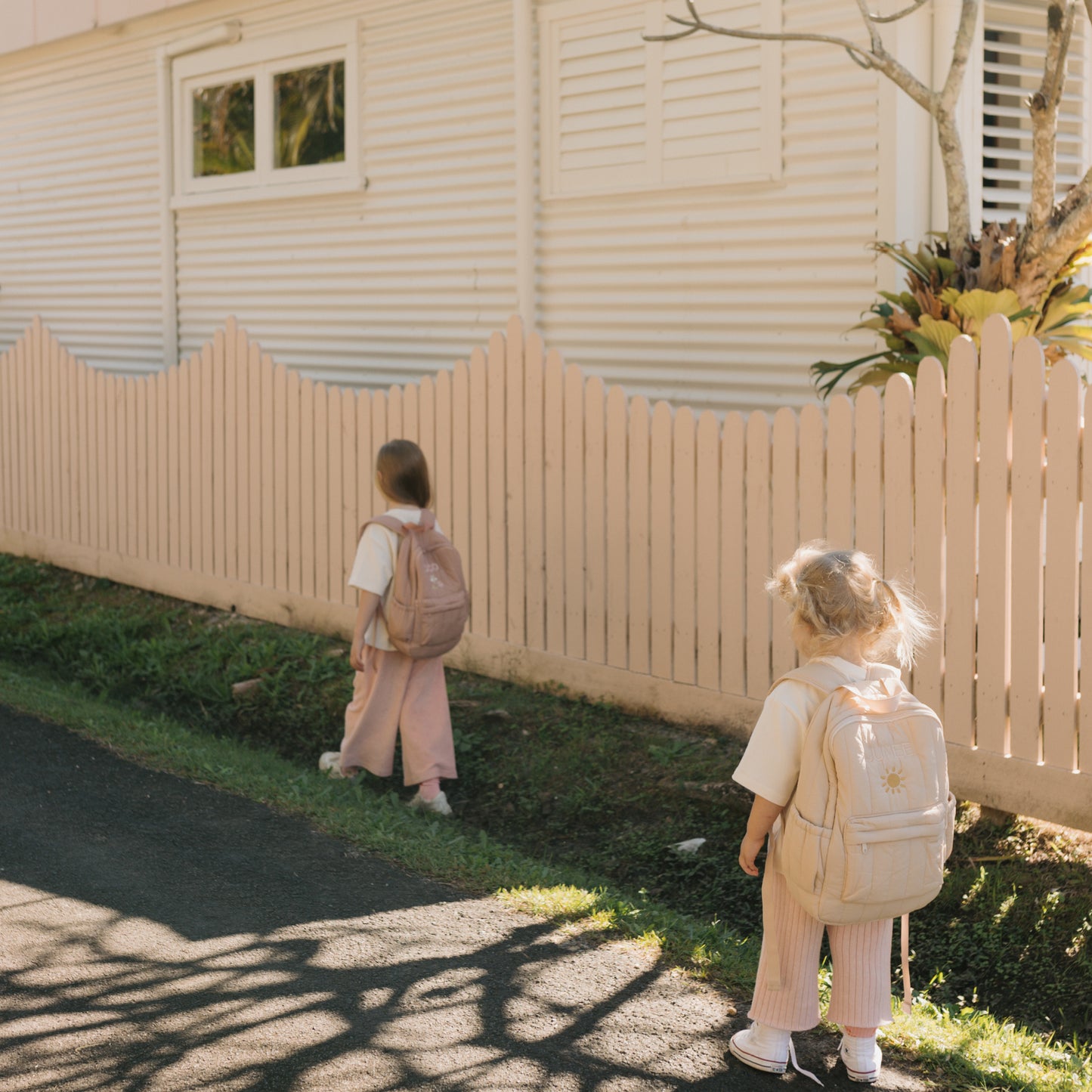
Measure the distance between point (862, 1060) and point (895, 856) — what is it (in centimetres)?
59

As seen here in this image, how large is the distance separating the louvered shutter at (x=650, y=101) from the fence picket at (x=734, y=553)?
6.49ft

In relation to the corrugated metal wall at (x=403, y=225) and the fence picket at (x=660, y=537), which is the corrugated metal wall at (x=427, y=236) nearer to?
the corrugated metal wall at (x=403, y=225)

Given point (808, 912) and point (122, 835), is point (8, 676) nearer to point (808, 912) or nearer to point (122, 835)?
point (122, 835)

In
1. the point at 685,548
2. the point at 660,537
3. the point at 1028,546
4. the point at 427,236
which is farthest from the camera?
the point at 427,236

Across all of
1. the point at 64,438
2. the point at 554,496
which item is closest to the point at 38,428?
the point at 64,438

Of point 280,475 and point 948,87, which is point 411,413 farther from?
point 948,87

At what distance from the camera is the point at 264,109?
35.8 feet

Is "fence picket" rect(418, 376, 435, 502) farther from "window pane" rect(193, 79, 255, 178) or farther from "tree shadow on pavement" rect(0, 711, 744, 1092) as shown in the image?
"window pane" rect(193, 79, 255, 178)

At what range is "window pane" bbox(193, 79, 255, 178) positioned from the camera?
1122cm

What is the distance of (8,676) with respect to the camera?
343 inches

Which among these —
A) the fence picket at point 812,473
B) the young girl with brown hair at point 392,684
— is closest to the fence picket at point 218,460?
the young girl with brown hair at point 392,684

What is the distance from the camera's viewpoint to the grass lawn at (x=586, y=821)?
4.68 metres

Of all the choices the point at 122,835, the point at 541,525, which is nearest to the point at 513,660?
the point at 541,525

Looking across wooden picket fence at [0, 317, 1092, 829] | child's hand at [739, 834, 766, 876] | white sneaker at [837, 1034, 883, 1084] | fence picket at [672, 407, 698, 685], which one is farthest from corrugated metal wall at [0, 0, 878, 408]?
white sneaker at [837, 1034, 883, 1084]
